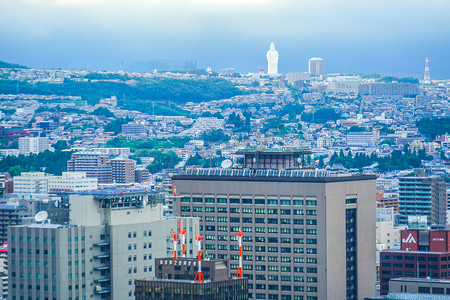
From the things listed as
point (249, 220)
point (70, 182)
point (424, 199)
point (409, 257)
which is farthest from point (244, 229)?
point (70, 182)

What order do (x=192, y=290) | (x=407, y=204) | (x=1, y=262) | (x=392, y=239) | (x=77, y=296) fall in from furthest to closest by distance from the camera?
(x=407, y=204), (x=392, y=239), (x=1, y=262), (x=77, y=296), (x=192, y=290)

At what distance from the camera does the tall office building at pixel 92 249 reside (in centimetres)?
6556

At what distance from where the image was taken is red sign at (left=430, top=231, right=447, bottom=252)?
311ft

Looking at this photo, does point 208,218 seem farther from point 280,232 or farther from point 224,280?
point 224,280

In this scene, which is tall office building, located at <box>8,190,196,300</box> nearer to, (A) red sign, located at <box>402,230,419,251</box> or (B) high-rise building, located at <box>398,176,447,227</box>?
(A) red sign, located at <box>402,230,419,251</box>

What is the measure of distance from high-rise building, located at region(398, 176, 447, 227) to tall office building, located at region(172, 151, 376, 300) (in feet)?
202

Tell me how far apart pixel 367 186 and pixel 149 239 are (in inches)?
876

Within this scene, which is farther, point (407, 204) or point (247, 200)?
point (407, 204)

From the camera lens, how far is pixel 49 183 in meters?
183

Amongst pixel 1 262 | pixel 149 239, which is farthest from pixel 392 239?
pixel 149 239

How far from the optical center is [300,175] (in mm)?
86938

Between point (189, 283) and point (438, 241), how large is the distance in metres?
37.7

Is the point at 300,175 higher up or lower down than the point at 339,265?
higher up

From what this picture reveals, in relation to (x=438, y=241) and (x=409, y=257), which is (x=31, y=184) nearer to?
(x=438, y=241)
